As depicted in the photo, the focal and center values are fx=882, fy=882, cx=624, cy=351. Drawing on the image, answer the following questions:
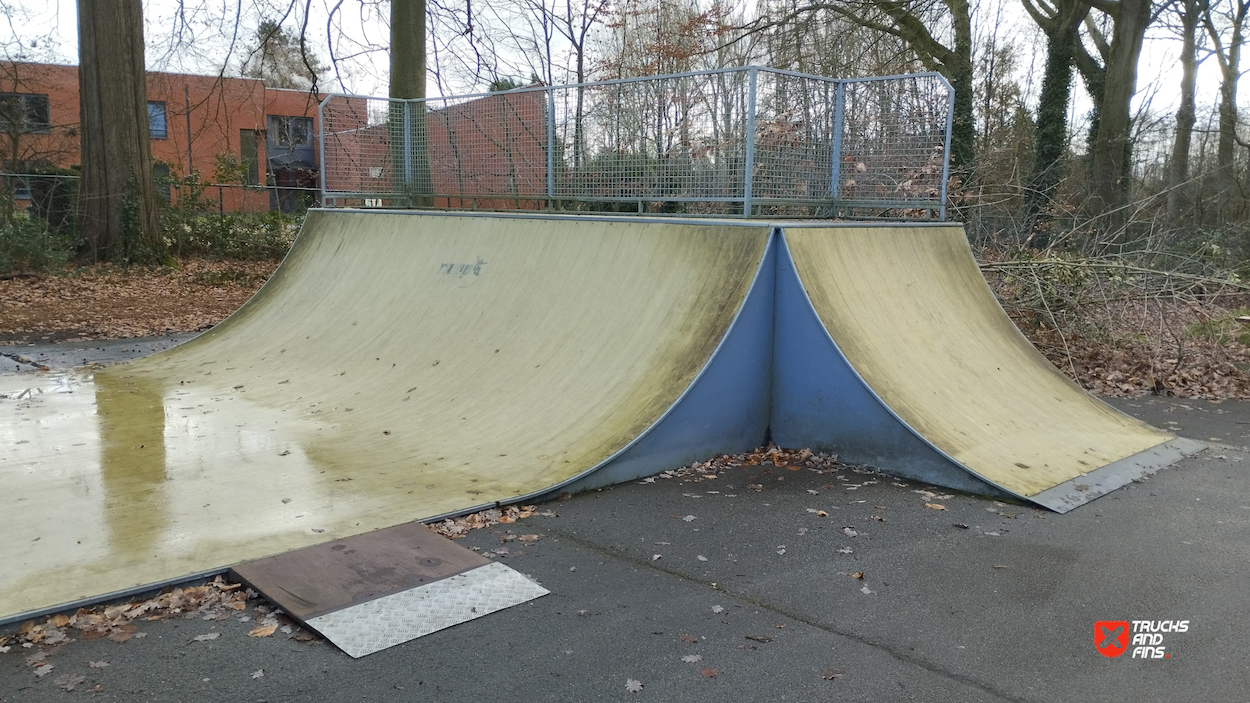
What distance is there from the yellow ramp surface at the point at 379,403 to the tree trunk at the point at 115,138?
8.20 meters

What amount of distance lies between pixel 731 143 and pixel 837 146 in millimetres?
1009

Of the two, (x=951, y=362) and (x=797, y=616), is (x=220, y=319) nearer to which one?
(x=951, y=362)

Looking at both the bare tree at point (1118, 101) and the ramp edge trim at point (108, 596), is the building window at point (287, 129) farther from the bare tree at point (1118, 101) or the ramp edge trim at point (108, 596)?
the ramp edge trim at point (108, 596)

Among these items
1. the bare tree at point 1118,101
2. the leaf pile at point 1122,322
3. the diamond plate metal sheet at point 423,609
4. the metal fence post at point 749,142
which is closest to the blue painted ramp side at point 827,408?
the metal fence post at point 749,142

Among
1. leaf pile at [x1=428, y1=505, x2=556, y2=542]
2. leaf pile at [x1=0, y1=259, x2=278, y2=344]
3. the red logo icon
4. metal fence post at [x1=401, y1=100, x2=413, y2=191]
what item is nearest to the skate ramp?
the red logo icon

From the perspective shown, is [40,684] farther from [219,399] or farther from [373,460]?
[219,399]

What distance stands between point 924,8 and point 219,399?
1614 centimetres

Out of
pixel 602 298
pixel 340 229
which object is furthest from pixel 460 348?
pixel 340 229

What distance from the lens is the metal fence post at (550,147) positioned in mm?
8453

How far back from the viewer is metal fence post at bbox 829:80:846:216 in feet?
23.7

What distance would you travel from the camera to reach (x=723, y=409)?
561 cm

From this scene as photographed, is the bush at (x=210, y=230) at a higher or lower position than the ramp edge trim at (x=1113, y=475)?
higher

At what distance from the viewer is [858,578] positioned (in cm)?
381

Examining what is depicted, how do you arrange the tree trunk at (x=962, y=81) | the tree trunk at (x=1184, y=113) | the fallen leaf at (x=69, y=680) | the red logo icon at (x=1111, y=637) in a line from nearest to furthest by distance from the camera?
the fallen leaf at (x=69, y=680)
the red logo icon at (x=1111, y=637)
the tree trunk at (x=962, y=81)
the tree trunk at (x=1184, y=113)
